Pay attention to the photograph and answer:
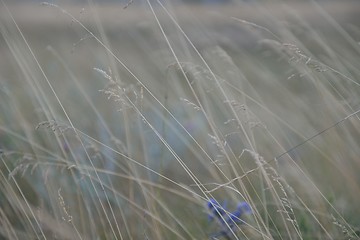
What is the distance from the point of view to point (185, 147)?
344 centimetres

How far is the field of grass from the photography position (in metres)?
1.98

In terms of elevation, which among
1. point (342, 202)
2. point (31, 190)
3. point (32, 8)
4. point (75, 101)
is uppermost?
point (32, 8)

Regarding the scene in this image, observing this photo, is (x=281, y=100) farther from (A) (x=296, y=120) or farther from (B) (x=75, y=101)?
(B) (x=75, y=101)

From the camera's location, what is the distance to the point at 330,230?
2.15 metres

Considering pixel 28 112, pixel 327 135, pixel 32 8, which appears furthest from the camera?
pixel 32 8

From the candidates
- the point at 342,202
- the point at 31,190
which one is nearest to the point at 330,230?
the point at 342,202

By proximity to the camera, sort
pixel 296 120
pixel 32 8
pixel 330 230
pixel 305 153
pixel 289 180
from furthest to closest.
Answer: pixel 32 8
pixel 296 120
pixel 305 153
pixel 289 180
pixel 330 230

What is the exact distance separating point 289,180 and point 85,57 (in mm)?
3187

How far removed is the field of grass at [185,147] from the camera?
1.98 metres

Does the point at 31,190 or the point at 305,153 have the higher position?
the point at 31,190

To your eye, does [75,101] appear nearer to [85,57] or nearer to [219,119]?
[219,119]

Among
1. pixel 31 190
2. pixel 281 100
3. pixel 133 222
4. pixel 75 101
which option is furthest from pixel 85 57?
pixel 133 222

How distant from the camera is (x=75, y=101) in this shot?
394 cm

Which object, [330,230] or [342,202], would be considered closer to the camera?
[330,230]
